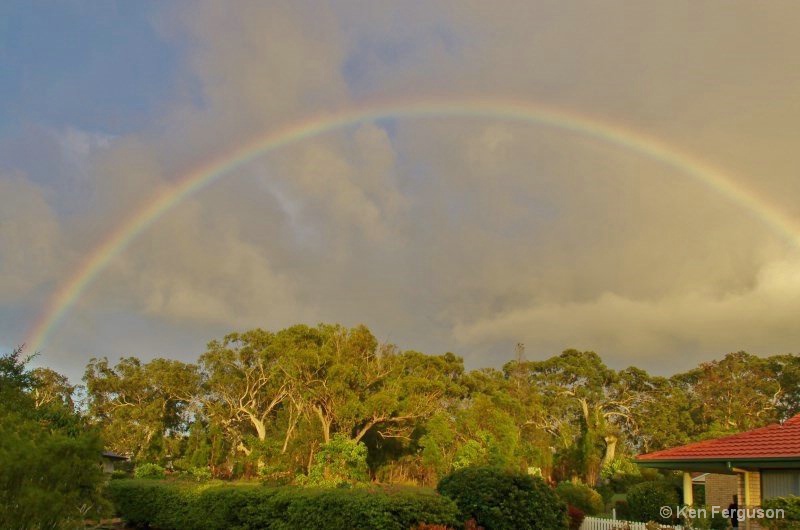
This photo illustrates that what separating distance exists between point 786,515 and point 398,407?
89.1ft

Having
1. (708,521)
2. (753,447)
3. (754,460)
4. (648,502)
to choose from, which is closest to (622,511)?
(648,502)

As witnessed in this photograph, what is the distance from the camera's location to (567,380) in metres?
70.0

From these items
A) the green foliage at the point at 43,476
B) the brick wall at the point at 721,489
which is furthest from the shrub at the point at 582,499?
the green foliage at the point at 43,476

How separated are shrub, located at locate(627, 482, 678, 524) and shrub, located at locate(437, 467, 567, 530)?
11195mm

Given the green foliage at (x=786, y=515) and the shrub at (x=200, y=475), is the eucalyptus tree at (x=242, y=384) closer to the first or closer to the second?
the shrub at (x=200, y=475)

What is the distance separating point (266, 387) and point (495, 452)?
1947 cm

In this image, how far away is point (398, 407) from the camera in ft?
141

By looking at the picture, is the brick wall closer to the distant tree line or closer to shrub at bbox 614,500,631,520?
shrub at bbox 614,500,631,520

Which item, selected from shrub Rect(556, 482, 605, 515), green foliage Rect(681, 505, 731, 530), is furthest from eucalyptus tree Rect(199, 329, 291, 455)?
green foliage Rect(681, 505, 731, 530)

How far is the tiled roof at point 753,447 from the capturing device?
65.2ft

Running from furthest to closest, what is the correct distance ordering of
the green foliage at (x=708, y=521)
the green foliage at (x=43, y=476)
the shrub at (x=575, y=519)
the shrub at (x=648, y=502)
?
the shrub at (x=648, y=502)
the shrub at (x=575, y=519)
the green foliage at (x=708, y=521)
the green foliage at (x=43, y=476)

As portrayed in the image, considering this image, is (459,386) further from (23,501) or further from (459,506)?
(23,501)

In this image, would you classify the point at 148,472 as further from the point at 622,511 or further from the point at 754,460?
the point at 754,460

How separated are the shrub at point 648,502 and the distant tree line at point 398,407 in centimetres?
1398
